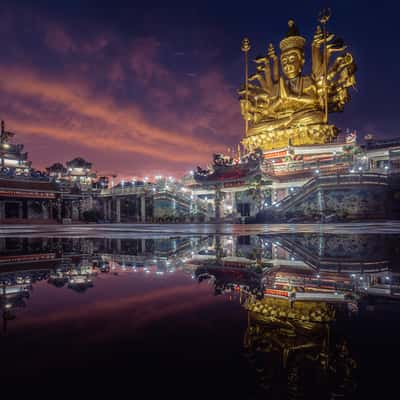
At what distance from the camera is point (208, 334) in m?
1.37

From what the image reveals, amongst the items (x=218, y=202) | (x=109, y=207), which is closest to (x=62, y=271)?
(x=218, y=202)

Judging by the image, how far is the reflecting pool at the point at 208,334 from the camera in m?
0.98

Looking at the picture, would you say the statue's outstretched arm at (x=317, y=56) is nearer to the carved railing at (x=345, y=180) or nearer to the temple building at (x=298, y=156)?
the temple building at (x=298, y=156)

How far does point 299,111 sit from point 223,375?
36.8 metres

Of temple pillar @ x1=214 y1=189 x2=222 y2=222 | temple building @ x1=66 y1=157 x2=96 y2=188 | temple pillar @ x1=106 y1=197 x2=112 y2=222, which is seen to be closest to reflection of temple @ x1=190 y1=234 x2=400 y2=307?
temple pillar @ x1=214 y1=189 x2=222 y2=222

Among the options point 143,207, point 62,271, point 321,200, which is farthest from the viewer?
point 143,207

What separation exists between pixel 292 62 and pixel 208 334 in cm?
3921

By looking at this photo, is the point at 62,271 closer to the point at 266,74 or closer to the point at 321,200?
the point at 321,200

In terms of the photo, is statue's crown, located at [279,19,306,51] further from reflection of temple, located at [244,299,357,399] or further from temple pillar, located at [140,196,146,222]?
reflection of temple, located at [244,299,357,399]

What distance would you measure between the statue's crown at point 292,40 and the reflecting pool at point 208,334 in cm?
3784

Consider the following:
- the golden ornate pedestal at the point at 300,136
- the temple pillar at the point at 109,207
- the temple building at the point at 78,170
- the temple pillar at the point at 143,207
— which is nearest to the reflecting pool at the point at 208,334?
the golden ornate pedestal at the point at 300,136

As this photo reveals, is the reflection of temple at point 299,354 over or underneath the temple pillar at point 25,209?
underneath

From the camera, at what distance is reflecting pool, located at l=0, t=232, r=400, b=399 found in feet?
3.21

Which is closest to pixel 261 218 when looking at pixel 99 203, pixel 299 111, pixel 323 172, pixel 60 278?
pixel 323 172
